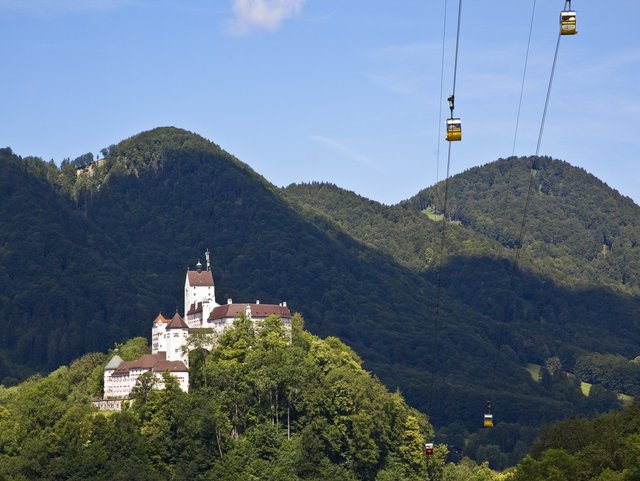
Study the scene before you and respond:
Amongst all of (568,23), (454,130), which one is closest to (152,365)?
(454,130)

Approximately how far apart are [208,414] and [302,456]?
11819 millimetres

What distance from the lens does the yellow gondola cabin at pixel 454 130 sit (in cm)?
8956

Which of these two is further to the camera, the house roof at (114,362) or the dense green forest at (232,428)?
the house roof at (114,362)

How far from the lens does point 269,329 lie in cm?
18525

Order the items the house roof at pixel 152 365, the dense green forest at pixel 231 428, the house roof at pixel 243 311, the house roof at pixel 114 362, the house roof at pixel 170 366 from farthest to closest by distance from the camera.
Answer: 1. the house roof at pixel 243 311
2. the house roof at pixel 114 362
3. the house roof at pixel 152 365
4. the house roof at pixel 170 366
5. the dense green forest at pixel 231 428

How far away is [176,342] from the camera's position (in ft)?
605

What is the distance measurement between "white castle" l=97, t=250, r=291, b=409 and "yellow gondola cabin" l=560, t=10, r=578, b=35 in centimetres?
10419

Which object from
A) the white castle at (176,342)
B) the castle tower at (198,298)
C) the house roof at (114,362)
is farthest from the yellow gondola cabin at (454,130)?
the castle tower at (198,298)

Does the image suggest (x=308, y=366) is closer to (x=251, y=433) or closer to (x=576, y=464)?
(x=251, y=433)

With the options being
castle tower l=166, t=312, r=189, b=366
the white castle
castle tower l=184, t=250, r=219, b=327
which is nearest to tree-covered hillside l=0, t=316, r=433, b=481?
the white castle

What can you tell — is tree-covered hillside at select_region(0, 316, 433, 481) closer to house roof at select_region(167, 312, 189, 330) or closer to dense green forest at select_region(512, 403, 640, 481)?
house roof at select_region(167, 312, 189, 330)

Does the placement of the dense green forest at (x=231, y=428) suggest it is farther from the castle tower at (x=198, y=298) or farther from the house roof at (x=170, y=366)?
the castle tower at (x=198, y=298)

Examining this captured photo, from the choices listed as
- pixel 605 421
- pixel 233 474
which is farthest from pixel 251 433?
pixel 605 421

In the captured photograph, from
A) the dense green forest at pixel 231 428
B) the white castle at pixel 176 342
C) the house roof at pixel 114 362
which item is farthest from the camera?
the house roof at pixel 114 362
